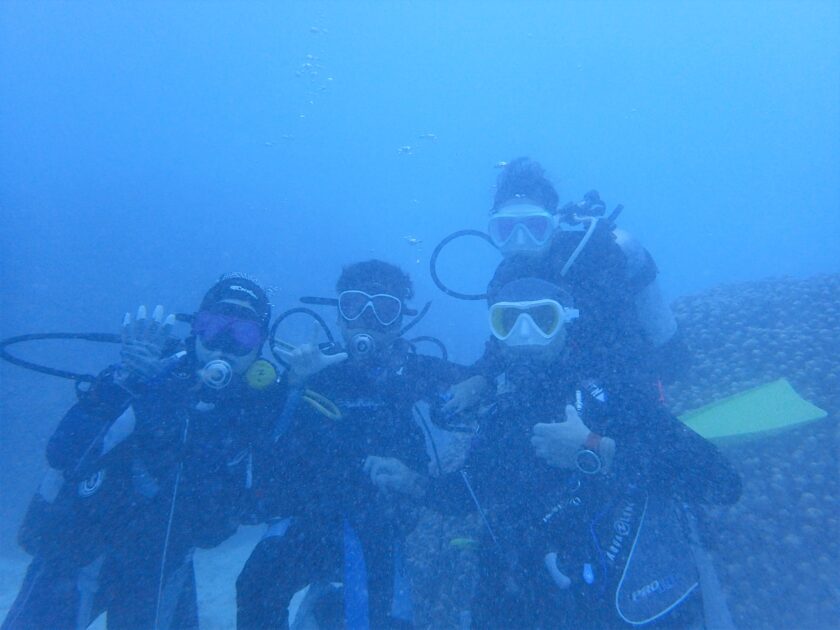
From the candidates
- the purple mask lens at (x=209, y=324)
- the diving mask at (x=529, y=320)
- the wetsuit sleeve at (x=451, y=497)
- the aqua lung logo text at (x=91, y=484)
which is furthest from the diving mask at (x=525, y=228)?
the aqua lung logo text at (x=91, y=484)

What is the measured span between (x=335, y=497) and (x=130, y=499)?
1.66 meters

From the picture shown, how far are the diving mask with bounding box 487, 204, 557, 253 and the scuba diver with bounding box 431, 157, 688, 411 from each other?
1cm

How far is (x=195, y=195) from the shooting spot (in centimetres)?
4381

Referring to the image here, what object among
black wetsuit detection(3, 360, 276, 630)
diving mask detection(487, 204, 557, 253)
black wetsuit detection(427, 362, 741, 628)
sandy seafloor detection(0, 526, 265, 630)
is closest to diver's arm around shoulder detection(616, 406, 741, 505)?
black wetsuit detection(427, 362, 741, 628)

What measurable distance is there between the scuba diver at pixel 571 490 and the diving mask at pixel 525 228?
113 cm

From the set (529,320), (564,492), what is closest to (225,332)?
(529,320)

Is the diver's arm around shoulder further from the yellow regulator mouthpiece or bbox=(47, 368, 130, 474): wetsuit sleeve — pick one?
bbox=(47, 368, 130, 474): wetsuit sleeve

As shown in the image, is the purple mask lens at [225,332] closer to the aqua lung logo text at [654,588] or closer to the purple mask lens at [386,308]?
the purple mask lens at [386,308]

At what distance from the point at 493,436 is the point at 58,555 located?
140 inches

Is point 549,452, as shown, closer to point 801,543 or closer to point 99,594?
point 801,543

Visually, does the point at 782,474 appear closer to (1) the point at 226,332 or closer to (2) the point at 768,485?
(2) the point at 768,485

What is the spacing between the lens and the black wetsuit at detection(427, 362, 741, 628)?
10.6 feet

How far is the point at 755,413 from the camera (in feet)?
17.5

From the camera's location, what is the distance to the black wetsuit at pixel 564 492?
3.23 m
